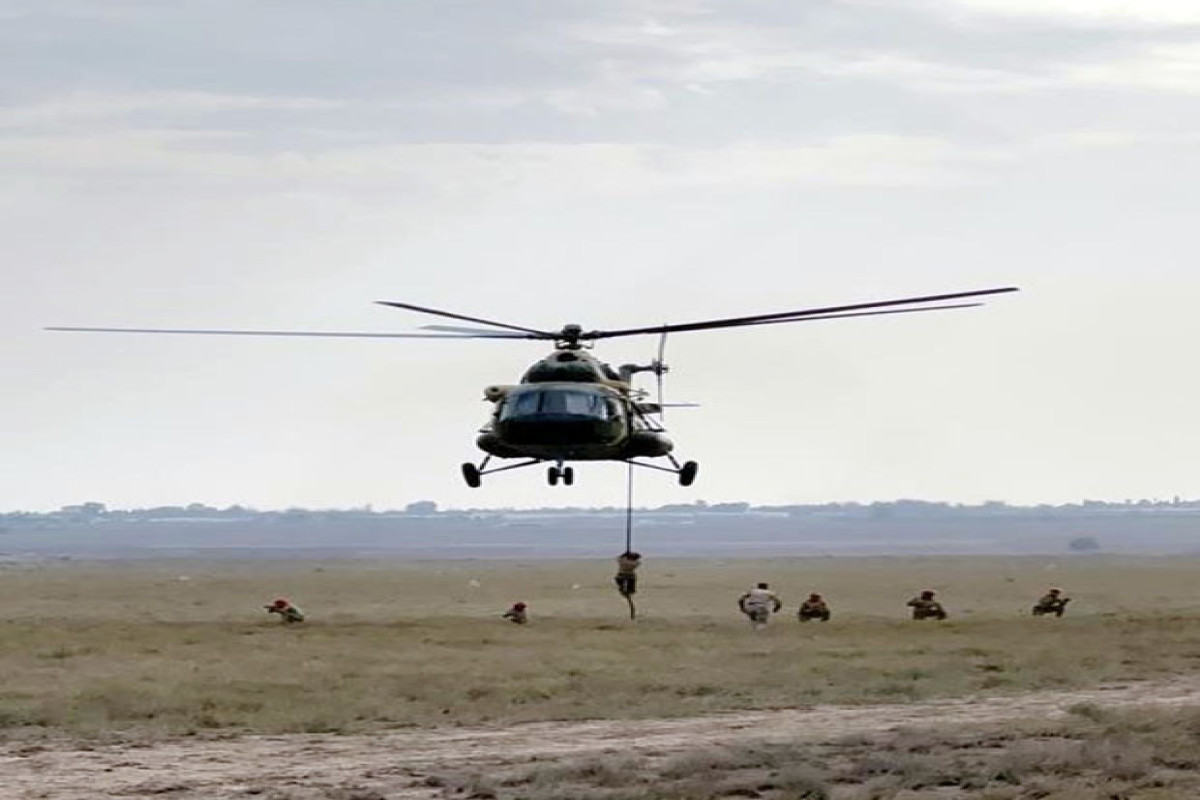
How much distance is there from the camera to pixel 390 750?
29312 mm

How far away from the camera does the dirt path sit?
26.0 m

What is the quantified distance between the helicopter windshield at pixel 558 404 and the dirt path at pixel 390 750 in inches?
272

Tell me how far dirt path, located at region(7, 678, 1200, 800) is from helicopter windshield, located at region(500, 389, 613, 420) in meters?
6.92

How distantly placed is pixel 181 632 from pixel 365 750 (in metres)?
16.2

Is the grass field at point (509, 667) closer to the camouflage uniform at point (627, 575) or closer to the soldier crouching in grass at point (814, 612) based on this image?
the camouflage uniform at point (627, 575)

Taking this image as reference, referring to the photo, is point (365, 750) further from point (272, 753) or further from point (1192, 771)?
point (1192, 771)

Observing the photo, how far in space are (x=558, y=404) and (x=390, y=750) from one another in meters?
9.88

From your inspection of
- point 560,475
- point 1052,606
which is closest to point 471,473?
point 560,475

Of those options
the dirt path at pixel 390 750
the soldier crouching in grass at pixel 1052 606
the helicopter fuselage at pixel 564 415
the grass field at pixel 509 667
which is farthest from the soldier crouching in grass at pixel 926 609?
the dirt path at pixel 390 750

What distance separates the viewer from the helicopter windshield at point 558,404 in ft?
124

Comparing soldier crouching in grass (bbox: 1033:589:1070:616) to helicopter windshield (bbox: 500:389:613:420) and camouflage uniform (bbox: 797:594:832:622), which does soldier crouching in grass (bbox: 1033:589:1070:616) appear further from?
helicopter windshield (bbox: 500:389:613:420)

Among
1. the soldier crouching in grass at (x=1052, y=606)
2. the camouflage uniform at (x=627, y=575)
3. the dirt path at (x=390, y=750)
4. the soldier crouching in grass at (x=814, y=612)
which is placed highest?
the camouflage uniform at (x=627, y=575)

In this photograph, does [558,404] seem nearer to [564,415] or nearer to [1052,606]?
[564,415]

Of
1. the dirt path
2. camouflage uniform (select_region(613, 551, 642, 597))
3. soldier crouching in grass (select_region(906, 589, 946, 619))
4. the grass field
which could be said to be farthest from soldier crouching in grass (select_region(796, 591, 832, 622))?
the dirt path
